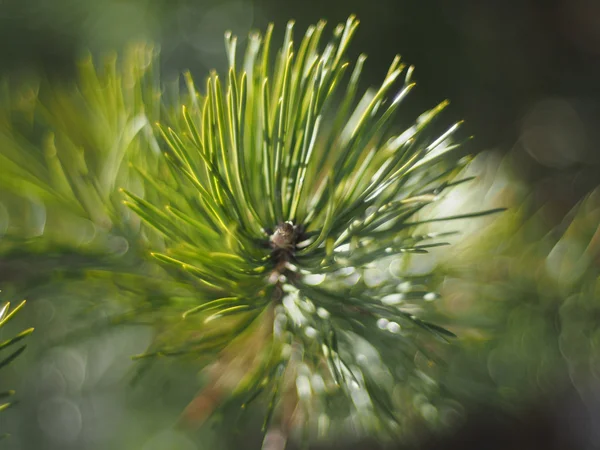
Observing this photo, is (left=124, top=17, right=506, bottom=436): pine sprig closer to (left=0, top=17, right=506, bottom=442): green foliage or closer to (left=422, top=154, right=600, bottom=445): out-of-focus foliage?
(left=0, top=17, right=506, bottom=442): green foliage

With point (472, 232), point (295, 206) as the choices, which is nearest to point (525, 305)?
point (472, 232)

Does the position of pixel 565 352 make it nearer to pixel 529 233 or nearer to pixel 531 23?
pixel 529 233

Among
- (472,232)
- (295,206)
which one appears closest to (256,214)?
Answer: (295,206)

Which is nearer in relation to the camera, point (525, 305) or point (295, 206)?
point (295, 206)

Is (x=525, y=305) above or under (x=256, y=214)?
under

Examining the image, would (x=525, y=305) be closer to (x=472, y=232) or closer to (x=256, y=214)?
(x=472, y=232)

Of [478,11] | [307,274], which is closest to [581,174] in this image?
[478,11]
